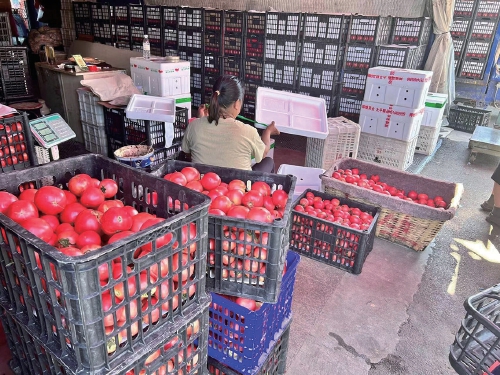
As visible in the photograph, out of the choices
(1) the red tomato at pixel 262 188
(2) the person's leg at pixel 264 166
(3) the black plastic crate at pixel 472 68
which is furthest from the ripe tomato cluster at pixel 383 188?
(3) the black plastic crate at pixel 472 68

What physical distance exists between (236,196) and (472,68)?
7.98 meters

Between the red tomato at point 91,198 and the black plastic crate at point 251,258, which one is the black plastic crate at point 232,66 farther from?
the red tomato at point 91,198

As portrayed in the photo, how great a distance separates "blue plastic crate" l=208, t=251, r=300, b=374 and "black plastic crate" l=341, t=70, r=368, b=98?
4.42 meters

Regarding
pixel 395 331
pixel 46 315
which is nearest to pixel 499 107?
pixel 395 331

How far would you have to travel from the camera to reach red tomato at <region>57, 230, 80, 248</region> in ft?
3.83

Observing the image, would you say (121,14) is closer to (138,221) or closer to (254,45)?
(254,45)

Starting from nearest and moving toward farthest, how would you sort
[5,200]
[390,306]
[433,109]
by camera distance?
1. [5,200]
2. [390,306]
3. [433,109]

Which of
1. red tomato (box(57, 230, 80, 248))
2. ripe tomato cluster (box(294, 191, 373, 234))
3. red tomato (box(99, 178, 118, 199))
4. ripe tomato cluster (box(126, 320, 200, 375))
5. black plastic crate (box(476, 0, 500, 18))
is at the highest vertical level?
black plastic crate (box(476, 0, 500, 18))

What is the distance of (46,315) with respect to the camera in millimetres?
1071

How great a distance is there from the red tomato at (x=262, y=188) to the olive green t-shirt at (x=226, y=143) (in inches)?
30.9

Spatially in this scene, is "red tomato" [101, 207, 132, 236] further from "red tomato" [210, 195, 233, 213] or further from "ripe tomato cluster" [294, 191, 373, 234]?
"ripe tomato cluster" [294, 191, 373, 234]

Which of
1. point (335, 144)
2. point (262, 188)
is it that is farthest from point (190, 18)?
point (262, 188)

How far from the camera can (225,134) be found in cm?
246

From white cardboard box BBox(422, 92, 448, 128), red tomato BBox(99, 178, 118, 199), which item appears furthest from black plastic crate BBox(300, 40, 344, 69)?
red tomato BBox(99, 178, 118, 199)
